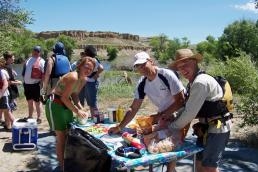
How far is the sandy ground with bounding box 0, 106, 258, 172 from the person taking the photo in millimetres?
5840

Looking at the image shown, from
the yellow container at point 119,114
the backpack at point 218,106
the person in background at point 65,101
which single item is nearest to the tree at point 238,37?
the yellow container at point 119,114

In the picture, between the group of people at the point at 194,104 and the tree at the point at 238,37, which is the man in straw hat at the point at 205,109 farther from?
the tree at the point at 238,37

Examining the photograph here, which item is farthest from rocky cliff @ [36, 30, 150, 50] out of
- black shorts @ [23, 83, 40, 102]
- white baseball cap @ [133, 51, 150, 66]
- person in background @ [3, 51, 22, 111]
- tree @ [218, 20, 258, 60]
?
white baseball cap @ [133, 51, 150, 66]

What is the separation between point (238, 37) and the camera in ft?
201

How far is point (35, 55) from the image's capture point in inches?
314

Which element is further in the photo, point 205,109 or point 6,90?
point 6,90

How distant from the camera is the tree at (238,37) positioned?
2274 inches

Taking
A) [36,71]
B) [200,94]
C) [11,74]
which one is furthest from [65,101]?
[11,74]

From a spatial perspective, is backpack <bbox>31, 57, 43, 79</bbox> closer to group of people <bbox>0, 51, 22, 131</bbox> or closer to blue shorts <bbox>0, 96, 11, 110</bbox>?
group of people <bbox>0, 51, 22, 131</bbox>

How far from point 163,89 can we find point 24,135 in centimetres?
300

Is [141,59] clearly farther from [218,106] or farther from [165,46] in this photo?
[165,46]

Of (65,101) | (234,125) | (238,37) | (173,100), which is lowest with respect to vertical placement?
(234,125)

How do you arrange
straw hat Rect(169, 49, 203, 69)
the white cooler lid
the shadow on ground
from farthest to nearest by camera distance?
the white cooler lid, the shadow on ground, straw hat Rect(169, 49, 203, 69)

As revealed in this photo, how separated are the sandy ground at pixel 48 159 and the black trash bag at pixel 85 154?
1253 millimetres
